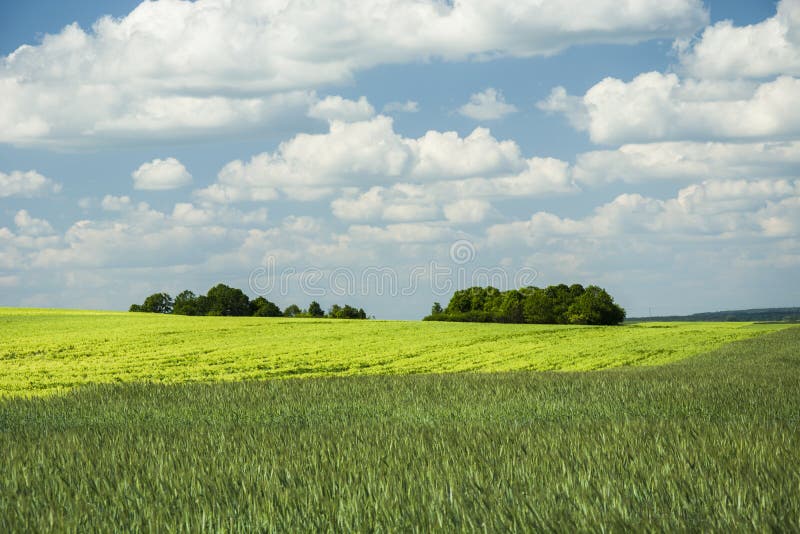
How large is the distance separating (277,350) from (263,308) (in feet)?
204

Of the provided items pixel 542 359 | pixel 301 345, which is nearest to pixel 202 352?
pixel 301 345

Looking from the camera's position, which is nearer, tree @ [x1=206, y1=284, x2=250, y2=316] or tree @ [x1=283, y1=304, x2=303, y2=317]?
tree @ [x1=206, y1=284, x2=250, y2=316]

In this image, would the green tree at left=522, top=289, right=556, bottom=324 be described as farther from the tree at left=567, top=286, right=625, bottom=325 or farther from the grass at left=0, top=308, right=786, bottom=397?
the grass at left=0, top=308, right=786, bottom=397

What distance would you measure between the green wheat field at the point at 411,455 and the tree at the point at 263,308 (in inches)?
2983

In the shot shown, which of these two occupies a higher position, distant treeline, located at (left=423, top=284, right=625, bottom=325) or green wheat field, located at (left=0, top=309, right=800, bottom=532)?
distant treeline, located at (left=423, top=284, right=625, bottom=325)

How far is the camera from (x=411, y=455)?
8.62 meters

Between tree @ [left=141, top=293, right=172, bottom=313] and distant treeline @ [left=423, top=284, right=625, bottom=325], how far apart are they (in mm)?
31587

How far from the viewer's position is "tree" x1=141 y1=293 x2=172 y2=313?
99.7 metres

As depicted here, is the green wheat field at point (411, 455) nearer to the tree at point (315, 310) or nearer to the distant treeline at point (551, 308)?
the distant treeline at point (551, 308)

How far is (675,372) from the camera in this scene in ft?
74.5

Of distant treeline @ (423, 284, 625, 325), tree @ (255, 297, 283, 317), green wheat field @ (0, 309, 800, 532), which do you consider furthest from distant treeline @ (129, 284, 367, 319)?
green wheat field @ (0, 309, 800, 532)

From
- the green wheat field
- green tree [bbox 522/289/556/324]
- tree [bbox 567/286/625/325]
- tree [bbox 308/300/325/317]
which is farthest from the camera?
A: tree [bbox 308/300/325/317]

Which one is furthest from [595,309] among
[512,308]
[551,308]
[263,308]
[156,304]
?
[156,304]

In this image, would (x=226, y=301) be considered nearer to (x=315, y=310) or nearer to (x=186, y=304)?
(x=186, y=304)
